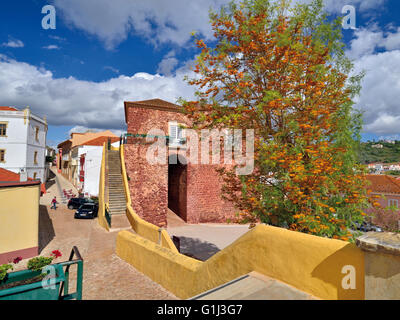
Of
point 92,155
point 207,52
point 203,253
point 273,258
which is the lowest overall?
point 203,253

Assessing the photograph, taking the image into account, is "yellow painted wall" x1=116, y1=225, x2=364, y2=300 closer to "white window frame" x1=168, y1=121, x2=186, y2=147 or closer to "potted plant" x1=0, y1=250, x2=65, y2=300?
"potted plant" x1=0, y1=250, x2=65, y2=300

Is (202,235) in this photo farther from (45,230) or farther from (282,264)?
(282,264)

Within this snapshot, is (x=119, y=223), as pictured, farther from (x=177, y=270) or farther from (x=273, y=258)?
(x=273, y=258)

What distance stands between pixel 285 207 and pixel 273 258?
338 cm

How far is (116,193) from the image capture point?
17.0 m

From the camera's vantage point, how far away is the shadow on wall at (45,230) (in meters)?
12.6

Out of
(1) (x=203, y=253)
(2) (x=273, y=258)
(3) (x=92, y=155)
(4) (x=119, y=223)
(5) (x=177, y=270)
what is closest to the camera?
(2) (x=273, y=258)

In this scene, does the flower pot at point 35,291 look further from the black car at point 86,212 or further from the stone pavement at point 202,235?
the black car at point 86,212

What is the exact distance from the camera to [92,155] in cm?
3344

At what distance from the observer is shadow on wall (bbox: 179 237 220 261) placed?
16328mm

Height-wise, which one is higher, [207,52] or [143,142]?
[207,52]

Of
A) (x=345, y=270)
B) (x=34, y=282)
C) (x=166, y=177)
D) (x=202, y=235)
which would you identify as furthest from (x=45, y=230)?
(x=345, y=270)

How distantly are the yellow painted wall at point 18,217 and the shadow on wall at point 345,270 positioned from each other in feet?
39.0
